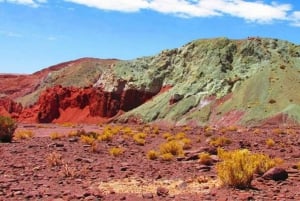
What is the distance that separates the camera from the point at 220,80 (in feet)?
240

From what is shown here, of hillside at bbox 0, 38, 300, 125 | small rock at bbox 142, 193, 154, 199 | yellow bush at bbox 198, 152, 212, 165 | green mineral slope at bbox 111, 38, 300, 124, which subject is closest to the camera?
small rock at bbox 142, 193, 154, 199

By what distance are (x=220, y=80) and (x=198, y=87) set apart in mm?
3230

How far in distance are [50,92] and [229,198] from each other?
288 feet

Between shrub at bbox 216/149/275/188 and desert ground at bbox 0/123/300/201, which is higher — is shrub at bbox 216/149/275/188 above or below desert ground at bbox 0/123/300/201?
above

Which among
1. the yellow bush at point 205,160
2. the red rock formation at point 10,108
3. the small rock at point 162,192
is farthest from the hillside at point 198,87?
the small rock at point 162,192

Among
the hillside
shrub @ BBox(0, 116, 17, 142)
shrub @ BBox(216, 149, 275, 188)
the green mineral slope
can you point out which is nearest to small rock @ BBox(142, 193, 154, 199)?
shrub @ BBox(216, 149, 275, 188)

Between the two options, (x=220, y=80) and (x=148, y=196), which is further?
(x=220, y=80)

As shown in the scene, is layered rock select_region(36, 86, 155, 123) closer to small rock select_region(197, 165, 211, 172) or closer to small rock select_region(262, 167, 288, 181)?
small rock select_region(197, 165, 211, 172)

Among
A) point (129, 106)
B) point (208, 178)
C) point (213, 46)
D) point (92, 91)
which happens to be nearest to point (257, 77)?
point (213, 46)

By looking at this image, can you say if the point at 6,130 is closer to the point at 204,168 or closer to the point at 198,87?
the point at 204,168

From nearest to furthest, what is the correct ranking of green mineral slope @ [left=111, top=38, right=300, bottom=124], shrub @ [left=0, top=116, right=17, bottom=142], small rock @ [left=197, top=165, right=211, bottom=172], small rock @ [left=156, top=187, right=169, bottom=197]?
small rock @ [left=156, top=187, right=169, bottom=197] → small rock @ [left=197, top=165, right=211, bottom=172] → shrub @ [left=0, top=116, right=17, bottom=142] → green mineral slope @ [left=111, top=38, right=300, bottom=124]

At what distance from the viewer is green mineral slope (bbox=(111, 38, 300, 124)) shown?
61938 millimetres

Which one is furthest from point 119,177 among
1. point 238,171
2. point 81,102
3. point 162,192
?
point 81,102

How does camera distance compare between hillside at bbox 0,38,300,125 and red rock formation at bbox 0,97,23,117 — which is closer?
hillside at bbox 0,38,300,125
